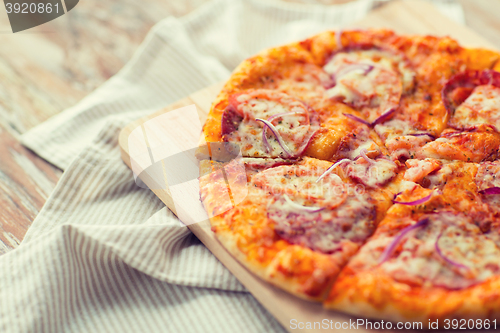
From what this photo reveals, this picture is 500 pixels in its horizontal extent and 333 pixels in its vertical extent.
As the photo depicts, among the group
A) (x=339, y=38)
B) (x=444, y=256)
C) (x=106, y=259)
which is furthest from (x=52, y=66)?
(x=444, y=256)

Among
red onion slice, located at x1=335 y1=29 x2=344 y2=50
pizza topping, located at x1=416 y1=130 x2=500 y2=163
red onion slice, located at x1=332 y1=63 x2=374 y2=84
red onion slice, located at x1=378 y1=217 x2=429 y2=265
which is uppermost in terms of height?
red onion slice, located at x1=335 y1=29 x2=344 y2=50

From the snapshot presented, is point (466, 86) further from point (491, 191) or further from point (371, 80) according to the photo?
point (491, 191)

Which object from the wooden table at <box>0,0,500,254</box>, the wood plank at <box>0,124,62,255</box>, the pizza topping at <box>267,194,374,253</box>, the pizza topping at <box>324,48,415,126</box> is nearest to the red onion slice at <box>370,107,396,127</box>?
the pizza topping at <box>324,48,415,126</box>

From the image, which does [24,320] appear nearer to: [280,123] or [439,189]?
[280,123]

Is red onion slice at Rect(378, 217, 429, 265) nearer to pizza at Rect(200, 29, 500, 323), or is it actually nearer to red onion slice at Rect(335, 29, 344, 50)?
pizza at Rect(200, 29, 500, 323)

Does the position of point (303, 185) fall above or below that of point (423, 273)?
above

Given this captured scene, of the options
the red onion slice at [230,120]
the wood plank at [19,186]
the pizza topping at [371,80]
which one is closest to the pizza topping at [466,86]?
the pizza topping at [371,80]

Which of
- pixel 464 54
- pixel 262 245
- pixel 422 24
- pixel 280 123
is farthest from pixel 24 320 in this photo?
pixel 422 24
